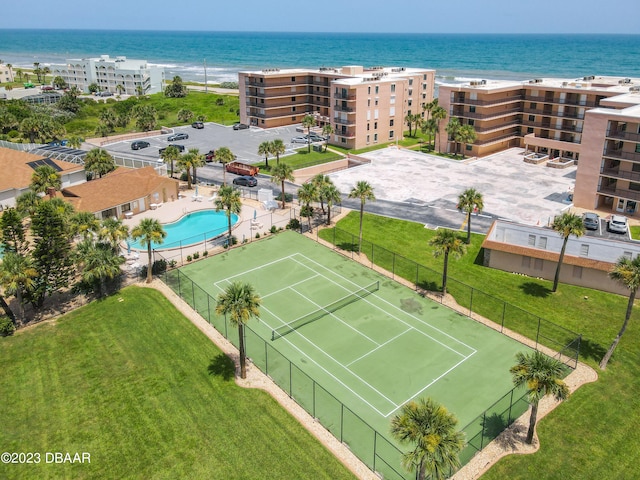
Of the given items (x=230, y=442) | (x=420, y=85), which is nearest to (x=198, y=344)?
(x=230, y=442)

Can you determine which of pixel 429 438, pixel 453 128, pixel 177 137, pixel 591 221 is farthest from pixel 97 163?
pixel 591 221

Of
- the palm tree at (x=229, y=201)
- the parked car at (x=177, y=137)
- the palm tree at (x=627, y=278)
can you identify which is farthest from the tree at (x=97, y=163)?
the palm tree at (x=627, y=278)

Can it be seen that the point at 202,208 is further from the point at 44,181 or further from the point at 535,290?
the point at 535,290

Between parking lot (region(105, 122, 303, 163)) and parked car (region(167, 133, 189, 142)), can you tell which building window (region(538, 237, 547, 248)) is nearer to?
parking lot (region(105, 122, 303, 163))

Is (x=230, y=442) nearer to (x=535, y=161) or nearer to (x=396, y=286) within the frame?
(x=396, y=286)

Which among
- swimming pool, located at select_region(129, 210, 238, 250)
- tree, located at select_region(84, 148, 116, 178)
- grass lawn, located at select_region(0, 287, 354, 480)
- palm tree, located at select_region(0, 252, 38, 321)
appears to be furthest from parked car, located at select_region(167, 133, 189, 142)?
grass lawn, located at select_region(0, 287, 354, 480)

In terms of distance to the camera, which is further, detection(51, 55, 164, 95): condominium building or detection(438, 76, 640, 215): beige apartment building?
detection(51, 55, 164, 95): condominium building
